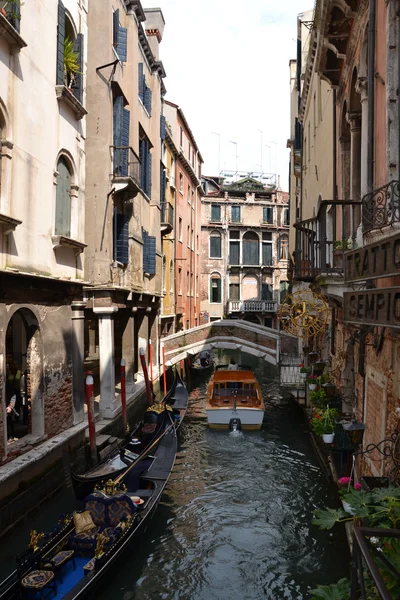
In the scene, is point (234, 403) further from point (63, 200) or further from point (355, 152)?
point (355, 152)

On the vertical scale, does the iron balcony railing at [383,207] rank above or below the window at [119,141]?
below

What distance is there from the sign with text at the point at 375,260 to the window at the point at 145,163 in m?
11.4

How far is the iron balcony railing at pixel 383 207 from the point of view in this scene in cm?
431

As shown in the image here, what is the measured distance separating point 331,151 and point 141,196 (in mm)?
6980

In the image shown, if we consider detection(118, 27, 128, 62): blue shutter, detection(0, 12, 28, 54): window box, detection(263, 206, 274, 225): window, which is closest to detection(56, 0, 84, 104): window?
detection(0, 12, 28, 54): window box

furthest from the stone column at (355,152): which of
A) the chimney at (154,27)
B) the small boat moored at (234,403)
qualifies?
the chimney at (154,27)

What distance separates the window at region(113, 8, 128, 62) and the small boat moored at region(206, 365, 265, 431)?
839 cm

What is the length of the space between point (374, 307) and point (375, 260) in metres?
0.33

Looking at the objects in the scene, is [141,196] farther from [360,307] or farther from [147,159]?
[360,307]

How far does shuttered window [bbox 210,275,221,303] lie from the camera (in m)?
34.5

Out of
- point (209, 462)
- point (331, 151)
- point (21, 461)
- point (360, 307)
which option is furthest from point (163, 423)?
point (360, 307)

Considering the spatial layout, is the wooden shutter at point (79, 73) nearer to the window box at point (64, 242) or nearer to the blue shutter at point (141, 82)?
the window box at point (64, 242)

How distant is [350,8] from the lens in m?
6.27

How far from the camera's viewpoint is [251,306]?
111ft
